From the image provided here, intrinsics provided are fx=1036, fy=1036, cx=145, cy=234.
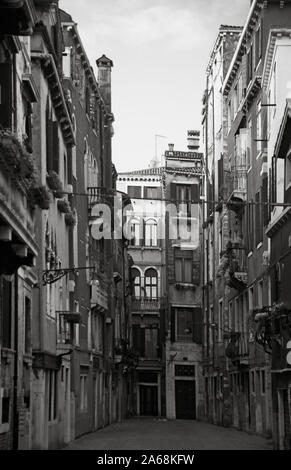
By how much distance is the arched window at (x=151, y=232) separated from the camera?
69.6 metres

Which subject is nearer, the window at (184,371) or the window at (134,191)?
the window at (184,371)

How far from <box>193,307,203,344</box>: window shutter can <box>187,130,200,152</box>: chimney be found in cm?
1508

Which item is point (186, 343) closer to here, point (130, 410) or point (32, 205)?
point (130, 410)

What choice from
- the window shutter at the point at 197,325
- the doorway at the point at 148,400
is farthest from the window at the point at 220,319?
the doorway at the point at 148,400

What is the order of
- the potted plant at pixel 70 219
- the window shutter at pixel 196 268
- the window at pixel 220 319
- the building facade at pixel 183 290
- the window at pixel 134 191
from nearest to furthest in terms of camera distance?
the potted plant at pixel 70 219
the window at pixel 220 319
the building facade at pixel 183 290
the window shutter at pixel 196 268
the window at pixel 134 191

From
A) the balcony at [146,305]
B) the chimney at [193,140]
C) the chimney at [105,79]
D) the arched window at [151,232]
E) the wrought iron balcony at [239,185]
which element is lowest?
the balcony at [146,305]

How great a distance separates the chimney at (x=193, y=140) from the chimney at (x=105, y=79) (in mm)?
18880

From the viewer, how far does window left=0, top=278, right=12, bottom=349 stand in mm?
20156

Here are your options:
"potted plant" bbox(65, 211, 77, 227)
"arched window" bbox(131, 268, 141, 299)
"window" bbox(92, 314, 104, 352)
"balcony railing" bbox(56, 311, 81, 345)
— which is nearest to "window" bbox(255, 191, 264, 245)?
"potted plant" bbox(65, 211, 77, 227)

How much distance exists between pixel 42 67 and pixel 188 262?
36.7 m

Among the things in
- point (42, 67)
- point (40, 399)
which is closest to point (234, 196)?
point (42, 67)

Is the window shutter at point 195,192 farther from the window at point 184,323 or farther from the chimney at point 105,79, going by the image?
the chimney at point 105,79

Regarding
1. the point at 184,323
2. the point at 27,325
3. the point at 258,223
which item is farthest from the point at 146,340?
the point at 27,325

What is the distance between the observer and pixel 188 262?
6391 centimetres
